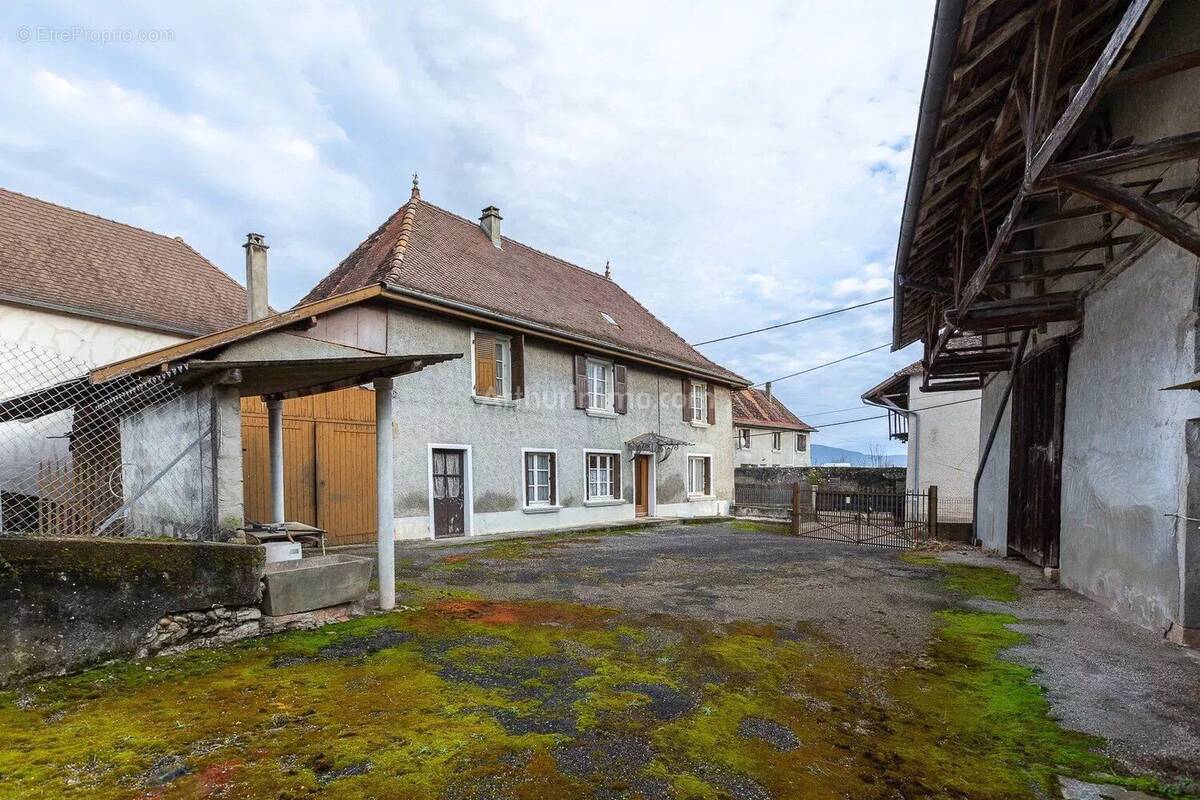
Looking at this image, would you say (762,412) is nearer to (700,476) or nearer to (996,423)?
(700,476)

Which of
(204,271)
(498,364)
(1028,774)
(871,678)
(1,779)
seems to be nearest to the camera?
(1,779)

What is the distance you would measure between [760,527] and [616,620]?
12.2 metres

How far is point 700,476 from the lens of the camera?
20.9m

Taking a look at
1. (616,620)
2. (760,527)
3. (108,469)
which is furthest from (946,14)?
(760,527)

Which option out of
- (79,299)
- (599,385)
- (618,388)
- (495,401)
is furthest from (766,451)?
(79,299)

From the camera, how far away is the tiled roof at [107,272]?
11.2m

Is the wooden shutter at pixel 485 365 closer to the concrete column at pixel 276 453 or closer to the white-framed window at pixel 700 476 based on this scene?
the concrete column at pixel 276 453

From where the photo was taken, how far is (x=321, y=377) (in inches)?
249

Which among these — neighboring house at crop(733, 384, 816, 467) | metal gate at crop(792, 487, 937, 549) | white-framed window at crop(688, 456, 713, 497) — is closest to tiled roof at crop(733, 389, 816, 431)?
neighboring house at crop(733, 384, 816, 467)

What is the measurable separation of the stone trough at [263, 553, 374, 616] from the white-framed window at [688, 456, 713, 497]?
594 inches

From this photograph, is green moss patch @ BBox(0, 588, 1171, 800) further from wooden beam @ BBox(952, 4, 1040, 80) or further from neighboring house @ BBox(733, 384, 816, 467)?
neighboring house @ BBox(733, 384, 816, 467)

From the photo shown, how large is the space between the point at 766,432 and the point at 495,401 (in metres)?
24.5

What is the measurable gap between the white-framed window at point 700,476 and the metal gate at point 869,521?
391cm

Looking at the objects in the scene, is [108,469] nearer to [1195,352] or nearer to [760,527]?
[1195,352]
